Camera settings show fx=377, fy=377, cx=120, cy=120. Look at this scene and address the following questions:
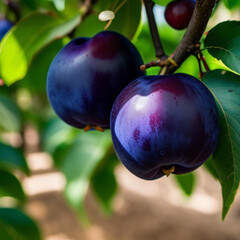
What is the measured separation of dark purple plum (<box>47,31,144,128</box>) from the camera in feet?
1.55

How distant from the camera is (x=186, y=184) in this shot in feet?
4.36

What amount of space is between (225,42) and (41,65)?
1.89 feet

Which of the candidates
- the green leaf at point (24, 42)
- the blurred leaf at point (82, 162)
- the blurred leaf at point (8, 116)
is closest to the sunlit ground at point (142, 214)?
the blurred leaf at point (82, 162)

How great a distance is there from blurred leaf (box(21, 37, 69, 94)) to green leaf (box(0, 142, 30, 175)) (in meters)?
0.20

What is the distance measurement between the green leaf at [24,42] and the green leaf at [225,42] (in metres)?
0.27

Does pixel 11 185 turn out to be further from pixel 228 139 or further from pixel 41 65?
pixel 228 139

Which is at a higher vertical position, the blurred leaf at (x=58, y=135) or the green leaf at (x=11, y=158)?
the green leaf at (x=11, y=158)

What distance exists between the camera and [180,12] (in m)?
0.50

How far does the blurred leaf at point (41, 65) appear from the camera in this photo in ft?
2.85

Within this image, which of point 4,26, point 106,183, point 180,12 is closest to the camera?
point 180,12

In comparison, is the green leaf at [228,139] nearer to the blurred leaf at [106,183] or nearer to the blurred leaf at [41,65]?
the blurred leaf at [41,65]

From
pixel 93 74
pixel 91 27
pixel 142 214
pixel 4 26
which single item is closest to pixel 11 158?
pixel 4 26

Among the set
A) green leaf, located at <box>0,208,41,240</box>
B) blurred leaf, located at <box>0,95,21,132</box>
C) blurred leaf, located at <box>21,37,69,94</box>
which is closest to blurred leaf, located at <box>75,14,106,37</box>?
blurred leaf, located at <box>21,37,69,94</box>

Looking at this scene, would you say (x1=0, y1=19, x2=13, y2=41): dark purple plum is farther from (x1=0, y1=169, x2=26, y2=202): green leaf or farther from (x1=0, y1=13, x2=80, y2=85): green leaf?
(x1=0, y1=169, x2=26, y2=202): green leaf
